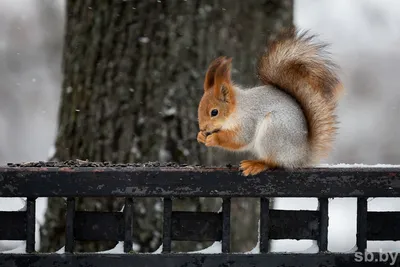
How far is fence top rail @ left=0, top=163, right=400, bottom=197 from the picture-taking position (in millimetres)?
1538

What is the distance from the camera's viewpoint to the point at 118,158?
88.8 inches

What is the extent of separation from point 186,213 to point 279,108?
0.30 metres

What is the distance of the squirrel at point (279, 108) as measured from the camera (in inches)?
63.0

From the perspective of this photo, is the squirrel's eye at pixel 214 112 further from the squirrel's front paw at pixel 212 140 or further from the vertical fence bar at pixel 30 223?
the vertical fence bar at pixel 30 223

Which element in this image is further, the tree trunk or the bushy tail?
the tree trunk

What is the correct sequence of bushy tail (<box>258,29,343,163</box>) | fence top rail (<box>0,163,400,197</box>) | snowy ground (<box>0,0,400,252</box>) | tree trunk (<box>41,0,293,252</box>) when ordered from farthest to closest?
snowy ground (<box>0,0,400,252</box>)
tree trunk (<box>41,0,293,252</box>)
bushy tail (<box>258,29,343,163</box>)
fence top rail (<box>0,163,400,197</box>)

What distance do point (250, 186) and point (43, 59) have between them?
4689 millimetres

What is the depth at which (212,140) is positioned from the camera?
160cm

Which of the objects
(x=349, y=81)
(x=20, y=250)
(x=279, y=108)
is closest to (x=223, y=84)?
(x=279, y=108)

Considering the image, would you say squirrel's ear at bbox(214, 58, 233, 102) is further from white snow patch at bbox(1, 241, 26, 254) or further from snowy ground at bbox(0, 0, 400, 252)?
snowy ground at bbox(0, 0, 400, 252)

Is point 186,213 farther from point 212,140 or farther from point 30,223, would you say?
point 30,223

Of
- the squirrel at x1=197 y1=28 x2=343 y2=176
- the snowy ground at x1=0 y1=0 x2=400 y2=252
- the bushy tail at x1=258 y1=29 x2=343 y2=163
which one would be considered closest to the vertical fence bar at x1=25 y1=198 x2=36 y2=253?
the squirrel at x1=197 y1=28 x2=343 y2=176

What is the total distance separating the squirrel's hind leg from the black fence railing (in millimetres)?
15

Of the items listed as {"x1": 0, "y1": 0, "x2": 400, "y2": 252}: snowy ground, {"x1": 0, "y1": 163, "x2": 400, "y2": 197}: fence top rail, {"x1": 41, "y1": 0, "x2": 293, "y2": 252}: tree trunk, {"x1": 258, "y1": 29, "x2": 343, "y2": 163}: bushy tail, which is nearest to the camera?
{"x1": 0, "y1": 163, "x2": 400, "y2": 197}: fence top rail
